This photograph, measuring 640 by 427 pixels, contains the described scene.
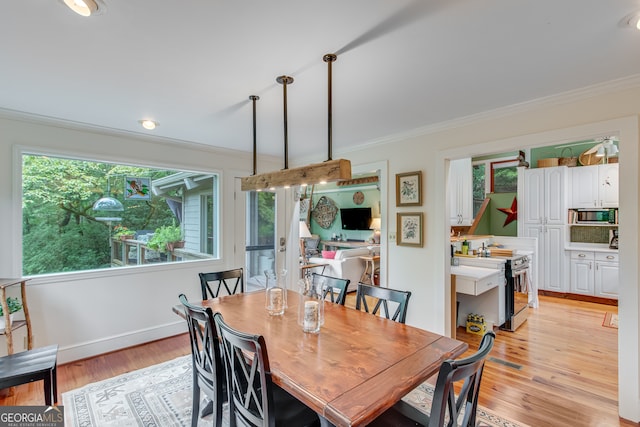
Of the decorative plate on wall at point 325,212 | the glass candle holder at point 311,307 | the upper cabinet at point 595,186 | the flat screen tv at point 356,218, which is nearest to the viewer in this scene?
the glass candle holder at point 311,307

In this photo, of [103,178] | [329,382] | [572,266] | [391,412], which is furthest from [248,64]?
[572,266]

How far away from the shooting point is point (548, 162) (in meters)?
5.61

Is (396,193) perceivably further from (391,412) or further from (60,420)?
(60,420)

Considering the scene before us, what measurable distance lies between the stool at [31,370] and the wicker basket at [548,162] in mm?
7150

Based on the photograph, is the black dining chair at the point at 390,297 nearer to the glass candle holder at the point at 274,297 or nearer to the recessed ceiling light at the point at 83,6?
the glass candle holder at the point at 274,297

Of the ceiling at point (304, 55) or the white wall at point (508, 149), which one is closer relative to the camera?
the ceiling at point (304, 55)

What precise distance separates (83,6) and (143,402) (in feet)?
8.70

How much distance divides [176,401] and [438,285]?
Answer: 261 cm

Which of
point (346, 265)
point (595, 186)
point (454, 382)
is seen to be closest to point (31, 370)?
point (454, 382)

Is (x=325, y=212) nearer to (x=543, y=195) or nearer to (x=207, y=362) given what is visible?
(x=543, y=195)

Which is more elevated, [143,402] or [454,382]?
[454,382]

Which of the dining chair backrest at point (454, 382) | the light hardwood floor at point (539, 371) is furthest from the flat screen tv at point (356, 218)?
the dining chair backrest at point (454, 382)

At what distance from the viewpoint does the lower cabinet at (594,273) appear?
4.93 meters

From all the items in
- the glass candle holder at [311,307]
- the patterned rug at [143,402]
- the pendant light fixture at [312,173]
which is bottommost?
the patterned rug at [143,402]
